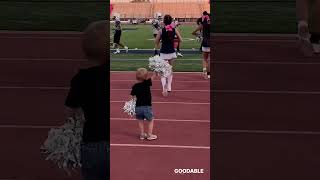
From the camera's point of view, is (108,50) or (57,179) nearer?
(108,50)

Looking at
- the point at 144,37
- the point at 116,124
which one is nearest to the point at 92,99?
the point at 116,124

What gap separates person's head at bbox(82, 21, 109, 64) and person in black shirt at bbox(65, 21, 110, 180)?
0.09 feet

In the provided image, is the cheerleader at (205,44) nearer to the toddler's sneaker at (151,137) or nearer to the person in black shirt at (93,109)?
the toddler's sneaker at (151,137)

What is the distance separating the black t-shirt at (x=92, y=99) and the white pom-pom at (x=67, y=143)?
44 millimetres

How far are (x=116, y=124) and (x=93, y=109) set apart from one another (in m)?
4.60

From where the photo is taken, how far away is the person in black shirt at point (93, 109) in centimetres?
258
